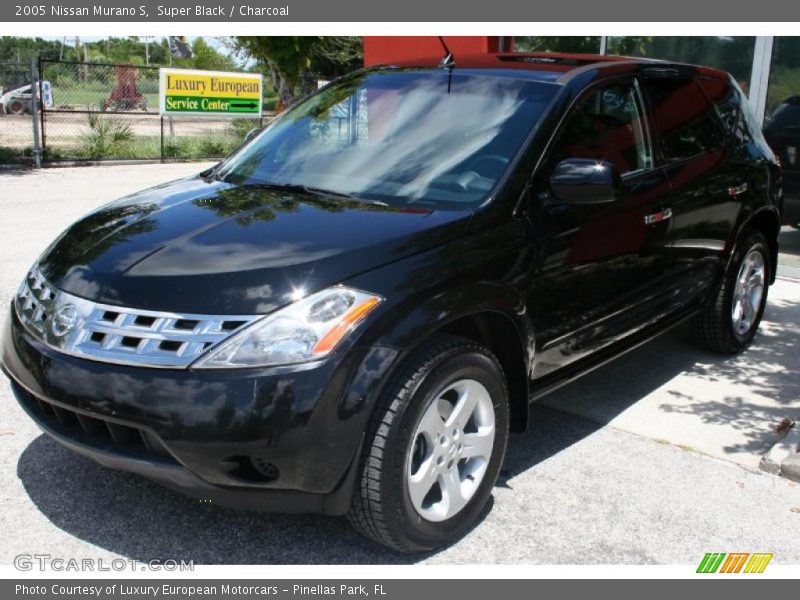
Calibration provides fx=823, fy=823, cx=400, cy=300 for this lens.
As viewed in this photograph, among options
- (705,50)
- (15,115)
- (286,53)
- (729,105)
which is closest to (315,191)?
(729,105)

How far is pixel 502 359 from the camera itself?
3434 millimetres

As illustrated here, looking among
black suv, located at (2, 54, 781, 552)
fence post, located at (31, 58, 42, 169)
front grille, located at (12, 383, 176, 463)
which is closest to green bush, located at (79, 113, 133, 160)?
fence post, located at (31, 58, 42, 169)

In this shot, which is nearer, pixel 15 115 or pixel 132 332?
pixel 132 332

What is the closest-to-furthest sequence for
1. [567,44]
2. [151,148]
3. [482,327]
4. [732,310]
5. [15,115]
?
[482,327] → [732,310] → [567,44] → [151,148] → [15,115]

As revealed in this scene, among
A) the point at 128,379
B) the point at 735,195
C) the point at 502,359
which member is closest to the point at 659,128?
the point at 735,195

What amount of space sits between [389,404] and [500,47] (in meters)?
8.47

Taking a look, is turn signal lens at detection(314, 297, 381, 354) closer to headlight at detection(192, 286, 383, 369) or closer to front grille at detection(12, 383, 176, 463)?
headlight at detection(192, 286, 383, 369)

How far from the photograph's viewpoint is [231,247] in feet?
9.62

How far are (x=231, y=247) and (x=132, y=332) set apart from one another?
18.5 inches

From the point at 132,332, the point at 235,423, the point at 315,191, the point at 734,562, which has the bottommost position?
the point at 734,562

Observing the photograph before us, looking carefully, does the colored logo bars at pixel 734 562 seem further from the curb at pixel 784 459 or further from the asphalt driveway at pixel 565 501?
the curb at pixel 784 459

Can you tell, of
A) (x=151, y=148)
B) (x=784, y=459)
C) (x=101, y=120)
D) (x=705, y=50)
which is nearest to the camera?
(x=784, y=459)

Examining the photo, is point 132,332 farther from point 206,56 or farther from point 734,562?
point 206,56

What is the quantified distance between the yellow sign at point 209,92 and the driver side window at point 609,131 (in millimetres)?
14085
